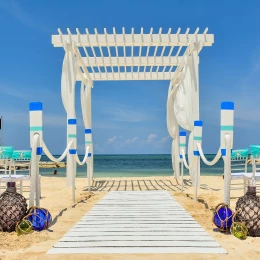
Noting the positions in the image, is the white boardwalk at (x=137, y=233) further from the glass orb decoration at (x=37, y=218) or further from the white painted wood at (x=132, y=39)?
the white painted wood at (x=132, y=39)

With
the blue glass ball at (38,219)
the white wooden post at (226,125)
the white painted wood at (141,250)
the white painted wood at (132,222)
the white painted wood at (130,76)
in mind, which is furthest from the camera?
the white painted wood at (130,76)

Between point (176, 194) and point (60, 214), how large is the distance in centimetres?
321

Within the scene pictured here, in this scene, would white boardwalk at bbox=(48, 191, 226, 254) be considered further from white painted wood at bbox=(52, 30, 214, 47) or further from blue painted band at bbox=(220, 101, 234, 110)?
white painted wood at bbox=(52, 30, 214, 47)

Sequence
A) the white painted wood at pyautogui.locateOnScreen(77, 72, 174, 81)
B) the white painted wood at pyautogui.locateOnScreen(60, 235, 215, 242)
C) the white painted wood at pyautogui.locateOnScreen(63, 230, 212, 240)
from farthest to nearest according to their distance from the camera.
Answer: the white painted wood at pyautogui.locateOnScreen(77, 72, 174, 81) < the white painted wood at pyautogui.locateOnScreen(63, 230, 212, 240) < the white painted wood at pyautogui.locateOnScreen(60, 235, 215, 242)

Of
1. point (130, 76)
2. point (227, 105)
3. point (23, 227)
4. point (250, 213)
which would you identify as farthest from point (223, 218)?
point (130, 76)

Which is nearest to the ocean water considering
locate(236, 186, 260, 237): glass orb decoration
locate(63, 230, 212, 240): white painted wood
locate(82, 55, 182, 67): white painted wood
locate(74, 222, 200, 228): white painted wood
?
locate(82, 55, 182, 67): white painted wood

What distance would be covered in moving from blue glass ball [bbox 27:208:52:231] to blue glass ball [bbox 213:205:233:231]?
1.90 meters

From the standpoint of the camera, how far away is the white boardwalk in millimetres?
3576

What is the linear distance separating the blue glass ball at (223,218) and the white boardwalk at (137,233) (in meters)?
0.19

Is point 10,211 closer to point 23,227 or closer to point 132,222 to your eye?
point 23,227

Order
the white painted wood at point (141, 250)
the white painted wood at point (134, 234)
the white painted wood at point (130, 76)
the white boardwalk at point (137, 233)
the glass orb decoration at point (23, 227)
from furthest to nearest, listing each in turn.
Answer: the white painted wood at point (130, 76) < the glass orb decoration at point (23, 227) < the white painted wood at point (134, 234) < the white boardwalk at point (137, 233) < the white painted wood at point (141, 250)

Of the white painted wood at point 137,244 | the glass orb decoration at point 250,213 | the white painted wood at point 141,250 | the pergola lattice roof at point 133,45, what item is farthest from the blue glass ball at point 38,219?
the pergola lattice roof at point 133,45

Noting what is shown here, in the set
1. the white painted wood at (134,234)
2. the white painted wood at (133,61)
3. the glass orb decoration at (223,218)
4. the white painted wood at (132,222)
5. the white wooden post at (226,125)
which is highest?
the white painted wood at (133,61)

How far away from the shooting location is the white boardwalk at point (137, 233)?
3576mm
